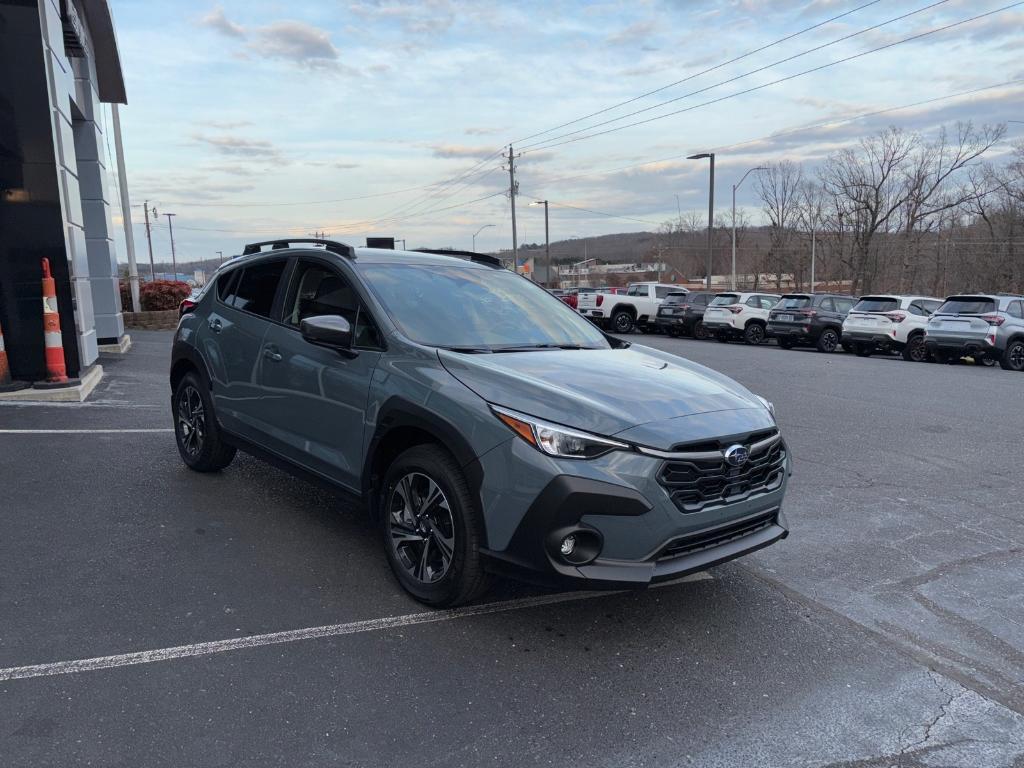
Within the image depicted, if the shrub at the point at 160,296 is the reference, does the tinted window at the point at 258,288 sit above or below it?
above

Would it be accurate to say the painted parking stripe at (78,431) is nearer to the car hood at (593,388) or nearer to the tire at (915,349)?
the car hood at (593,388)

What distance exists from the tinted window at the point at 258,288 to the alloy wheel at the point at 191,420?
2.84ft

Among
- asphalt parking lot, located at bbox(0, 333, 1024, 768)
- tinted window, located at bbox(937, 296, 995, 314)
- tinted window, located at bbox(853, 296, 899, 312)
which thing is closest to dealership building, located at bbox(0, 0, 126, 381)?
asphalt parking lot, located at bbox(0, 333, 1024, 768)

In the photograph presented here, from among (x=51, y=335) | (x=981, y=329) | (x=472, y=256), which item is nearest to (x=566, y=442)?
Answer: (x=472, y=256)

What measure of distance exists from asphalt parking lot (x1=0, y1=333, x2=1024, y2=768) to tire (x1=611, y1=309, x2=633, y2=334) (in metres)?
22.3

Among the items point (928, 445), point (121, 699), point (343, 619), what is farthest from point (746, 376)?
point (121, 699)

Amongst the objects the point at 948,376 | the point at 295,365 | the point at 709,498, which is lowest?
the point at 948,376

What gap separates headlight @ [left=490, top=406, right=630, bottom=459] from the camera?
3121 millimetres

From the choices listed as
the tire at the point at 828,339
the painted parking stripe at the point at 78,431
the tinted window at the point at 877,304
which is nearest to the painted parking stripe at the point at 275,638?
the painted parking stripe at the point at 78,431

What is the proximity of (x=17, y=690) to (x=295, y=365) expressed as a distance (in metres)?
2.17

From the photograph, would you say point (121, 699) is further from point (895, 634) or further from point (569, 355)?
point (895, 634)

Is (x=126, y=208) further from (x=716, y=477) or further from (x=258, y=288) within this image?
(x=716, y=477)

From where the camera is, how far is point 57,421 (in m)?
7.89

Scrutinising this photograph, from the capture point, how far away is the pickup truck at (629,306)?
27.3 metres
